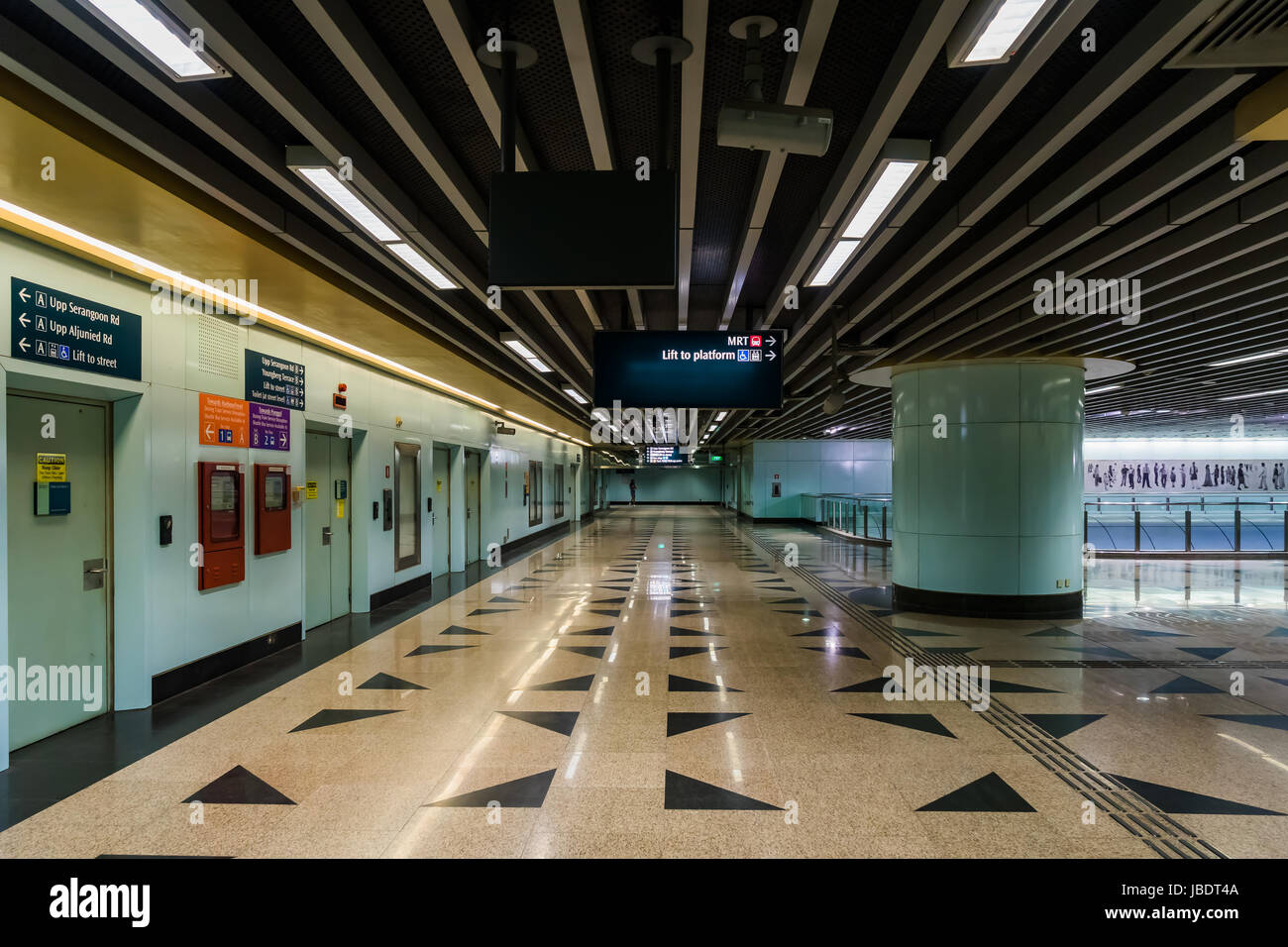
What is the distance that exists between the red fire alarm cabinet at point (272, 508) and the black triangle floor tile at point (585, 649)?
260 cm

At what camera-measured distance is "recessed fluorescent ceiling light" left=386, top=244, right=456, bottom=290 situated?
4.23 meters

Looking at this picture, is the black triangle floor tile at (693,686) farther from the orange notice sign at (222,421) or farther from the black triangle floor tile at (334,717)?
the orange notice sign at (222,421)

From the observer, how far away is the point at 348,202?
11.6 ft

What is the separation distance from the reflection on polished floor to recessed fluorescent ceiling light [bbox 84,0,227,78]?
288 centimetres

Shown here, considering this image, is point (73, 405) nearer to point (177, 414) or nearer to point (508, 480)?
point (177, 414)

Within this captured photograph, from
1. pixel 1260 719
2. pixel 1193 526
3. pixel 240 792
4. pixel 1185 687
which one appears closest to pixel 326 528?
pixel 240 792

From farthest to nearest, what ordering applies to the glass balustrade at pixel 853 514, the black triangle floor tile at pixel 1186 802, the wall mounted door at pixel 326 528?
the glass balustrade at pixel 853 514, the wall mounted door at pixel 326 528, the black triangle floor tile at pixel 1186 802

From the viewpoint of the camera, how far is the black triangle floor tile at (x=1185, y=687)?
4.78m


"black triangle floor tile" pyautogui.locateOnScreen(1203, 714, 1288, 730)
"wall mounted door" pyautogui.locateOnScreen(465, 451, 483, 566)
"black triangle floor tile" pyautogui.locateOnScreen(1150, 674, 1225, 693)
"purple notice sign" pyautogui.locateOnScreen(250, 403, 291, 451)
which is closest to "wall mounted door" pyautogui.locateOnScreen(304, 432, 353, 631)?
"purple notice sign" pyautogui.locateOnScreen(250, 403, 291, 451)

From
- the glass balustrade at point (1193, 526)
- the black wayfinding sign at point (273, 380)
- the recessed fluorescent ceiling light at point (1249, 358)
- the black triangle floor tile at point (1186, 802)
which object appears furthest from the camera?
the glass balustrade at point (1193, 526)

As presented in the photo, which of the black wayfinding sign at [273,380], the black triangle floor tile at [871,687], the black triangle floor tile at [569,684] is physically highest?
the black wayfinding sign at [273,380]

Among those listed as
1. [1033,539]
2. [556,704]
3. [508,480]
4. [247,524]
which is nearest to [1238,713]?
[1033,539]

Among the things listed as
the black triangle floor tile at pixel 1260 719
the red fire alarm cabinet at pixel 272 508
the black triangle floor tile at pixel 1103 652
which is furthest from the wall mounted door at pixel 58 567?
the black triangle floor tile at pixel 1103 652

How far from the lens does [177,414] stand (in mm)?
4824
